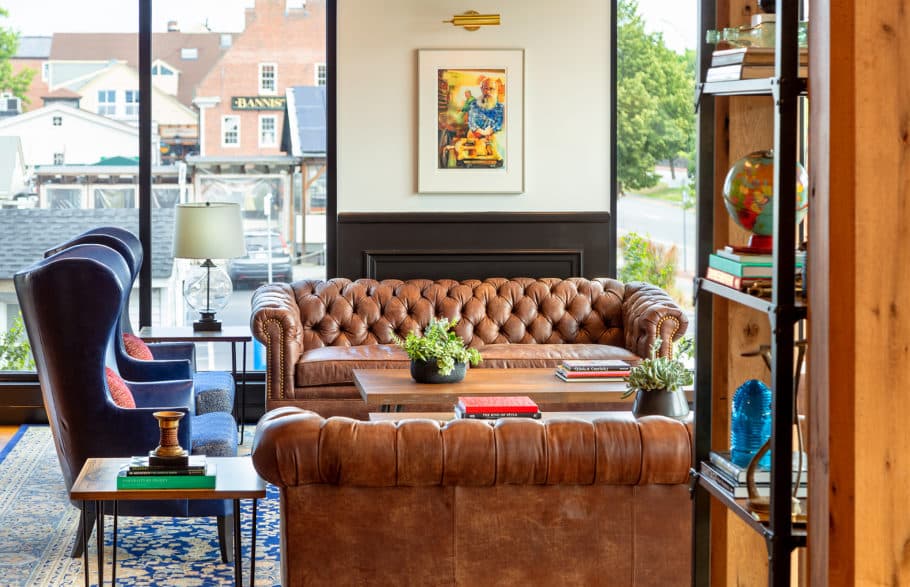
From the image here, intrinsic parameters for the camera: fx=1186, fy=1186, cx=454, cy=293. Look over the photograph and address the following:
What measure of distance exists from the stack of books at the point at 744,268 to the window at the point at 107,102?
19.5 ft

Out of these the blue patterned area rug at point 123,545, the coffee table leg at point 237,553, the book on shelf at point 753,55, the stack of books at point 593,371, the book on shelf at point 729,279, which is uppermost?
the book on shelf at point 753,55

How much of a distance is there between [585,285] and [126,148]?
120 inches

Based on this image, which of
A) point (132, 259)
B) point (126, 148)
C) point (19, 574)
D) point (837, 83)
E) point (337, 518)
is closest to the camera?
point (837, 83)

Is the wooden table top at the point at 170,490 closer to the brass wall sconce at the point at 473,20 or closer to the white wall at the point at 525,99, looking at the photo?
the white wall at the point at 525,99

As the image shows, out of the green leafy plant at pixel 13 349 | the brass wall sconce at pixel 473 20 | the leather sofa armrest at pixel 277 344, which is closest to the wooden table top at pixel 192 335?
the leather sofa armrest at pixel 277 344

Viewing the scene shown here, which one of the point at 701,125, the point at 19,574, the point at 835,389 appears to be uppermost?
the point at 701,125

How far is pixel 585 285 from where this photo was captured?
725 centimetres

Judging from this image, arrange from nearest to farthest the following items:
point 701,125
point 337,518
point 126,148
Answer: point 701,125 < point 337,518 < point 126,148

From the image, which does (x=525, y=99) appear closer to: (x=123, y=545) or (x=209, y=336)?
(x=209, y=336)

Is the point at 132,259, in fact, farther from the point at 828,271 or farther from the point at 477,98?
the point at 828,271

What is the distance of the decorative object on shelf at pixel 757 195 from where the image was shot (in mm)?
2361

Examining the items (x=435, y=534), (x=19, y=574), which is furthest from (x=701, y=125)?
(x=19, y=574)

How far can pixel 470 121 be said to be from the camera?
7504 mm

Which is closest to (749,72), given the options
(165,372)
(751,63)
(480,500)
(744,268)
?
(751,63)
